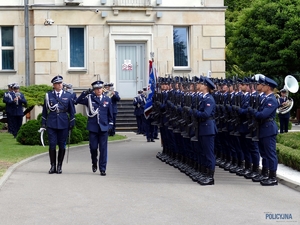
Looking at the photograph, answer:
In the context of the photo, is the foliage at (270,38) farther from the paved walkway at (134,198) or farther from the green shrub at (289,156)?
the paved walkway at (134,198)

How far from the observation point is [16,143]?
24.7 metres

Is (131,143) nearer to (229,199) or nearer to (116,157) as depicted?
(116,157)

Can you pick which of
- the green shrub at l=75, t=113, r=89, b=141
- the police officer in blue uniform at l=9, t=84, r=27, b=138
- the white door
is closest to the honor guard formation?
the green shrub at l=75, t=113, r=89, b=141

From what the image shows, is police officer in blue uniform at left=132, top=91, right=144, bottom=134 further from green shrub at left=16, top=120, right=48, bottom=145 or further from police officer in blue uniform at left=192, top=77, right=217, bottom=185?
police officer in blue uniform at left=192, top=77, right=217, bottom=185

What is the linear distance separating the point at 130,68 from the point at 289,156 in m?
17.1

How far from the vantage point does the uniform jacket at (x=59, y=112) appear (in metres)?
17.2

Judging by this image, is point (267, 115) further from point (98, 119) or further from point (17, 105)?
point (17, 105)

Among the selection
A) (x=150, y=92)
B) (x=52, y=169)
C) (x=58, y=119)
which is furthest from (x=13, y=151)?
(x=58, y=119)

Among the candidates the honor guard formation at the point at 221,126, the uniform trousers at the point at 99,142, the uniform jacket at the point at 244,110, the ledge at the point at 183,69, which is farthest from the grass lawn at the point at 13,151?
the ledge at the point at 183,69

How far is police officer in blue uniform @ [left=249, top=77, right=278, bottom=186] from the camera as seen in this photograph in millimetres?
15125

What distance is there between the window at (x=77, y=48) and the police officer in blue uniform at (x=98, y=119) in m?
16.9

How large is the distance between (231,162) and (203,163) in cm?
229

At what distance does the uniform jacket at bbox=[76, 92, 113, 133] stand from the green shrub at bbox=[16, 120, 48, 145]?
6.75 metres

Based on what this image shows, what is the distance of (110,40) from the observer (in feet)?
111
